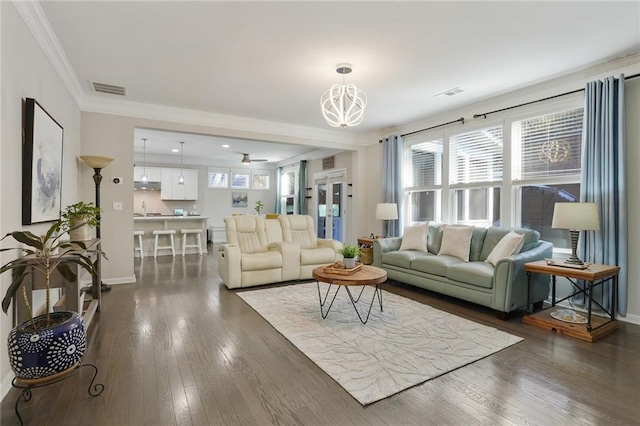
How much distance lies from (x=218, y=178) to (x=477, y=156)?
26.2 feet

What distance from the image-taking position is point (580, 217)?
126 inches

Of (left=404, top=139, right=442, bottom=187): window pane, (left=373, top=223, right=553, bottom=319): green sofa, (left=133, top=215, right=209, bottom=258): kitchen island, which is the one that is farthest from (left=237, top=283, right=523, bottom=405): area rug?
(left=133, top=215, right=209, bottom=258): kitchen island

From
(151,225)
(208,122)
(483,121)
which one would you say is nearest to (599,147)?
(483,121)

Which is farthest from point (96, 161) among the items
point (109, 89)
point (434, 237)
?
point (434, 237)

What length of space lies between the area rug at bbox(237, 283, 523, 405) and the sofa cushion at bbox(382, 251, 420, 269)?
A: 27.0 inches

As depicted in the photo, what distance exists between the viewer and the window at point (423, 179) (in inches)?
225

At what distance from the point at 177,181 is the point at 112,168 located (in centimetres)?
483

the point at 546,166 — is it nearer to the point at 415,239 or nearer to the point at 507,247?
the point at 507,247

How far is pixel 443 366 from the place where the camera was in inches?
96.0

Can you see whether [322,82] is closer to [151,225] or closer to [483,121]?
[483,121]

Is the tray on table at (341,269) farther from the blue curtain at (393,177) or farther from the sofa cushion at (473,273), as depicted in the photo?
the blue curtain at (393,177)

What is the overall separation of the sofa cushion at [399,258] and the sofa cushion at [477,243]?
0.77 metres

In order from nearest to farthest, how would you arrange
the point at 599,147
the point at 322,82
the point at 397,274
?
the point at 599,147 < the point at 322,82 < the point at 397,274

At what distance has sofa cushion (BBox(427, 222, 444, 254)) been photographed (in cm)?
495
